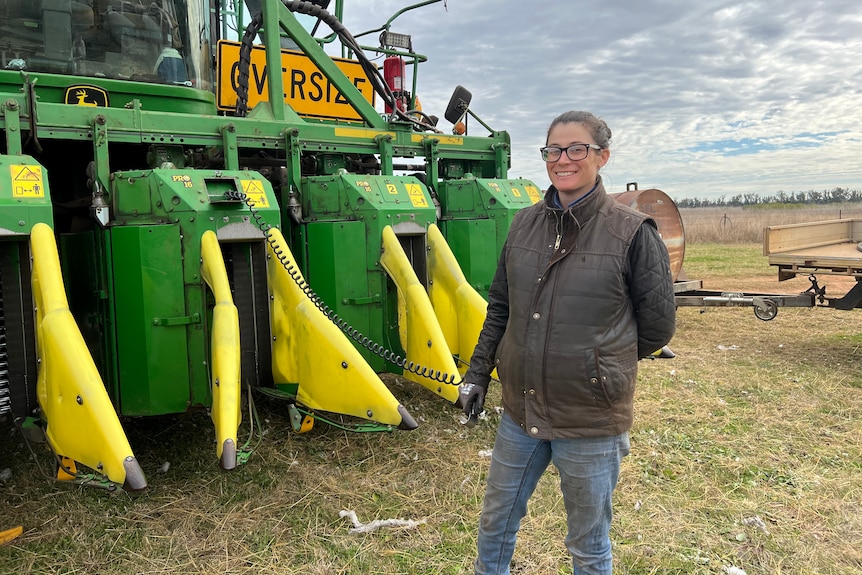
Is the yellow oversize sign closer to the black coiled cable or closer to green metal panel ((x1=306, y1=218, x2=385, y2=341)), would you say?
green metal panel ((x1=306, y1=218, x2=385, y2=341))

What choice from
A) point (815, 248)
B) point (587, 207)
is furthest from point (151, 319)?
point (815, 248)

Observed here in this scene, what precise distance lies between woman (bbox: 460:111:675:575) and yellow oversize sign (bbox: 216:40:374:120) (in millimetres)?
3520

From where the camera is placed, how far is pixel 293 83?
5.50 metres

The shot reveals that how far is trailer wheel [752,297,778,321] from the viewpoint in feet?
22.4

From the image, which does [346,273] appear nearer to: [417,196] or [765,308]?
[417,196]

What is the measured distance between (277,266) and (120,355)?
891 millimetres

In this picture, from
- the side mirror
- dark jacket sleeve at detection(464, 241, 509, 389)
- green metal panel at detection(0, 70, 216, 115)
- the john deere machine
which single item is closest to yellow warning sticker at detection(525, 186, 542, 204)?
the john deere machine

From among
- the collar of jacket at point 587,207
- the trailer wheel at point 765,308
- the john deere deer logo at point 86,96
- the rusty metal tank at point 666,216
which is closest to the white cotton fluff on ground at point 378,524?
the collar of jacket at point 587,207

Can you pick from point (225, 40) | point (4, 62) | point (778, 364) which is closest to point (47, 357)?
point (4, 62)

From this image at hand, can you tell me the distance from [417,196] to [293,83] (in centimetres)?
181

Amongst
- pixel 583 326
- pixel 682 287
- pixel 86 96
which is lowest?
pixel 682 287

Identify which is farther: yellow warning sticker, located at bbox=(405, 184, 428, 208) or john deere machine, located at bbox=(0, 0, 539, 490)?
yellow warning sticker, located at bbox=(405, 184, 428, 208)

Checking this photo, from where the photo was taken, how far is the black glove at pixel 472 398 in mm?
2574

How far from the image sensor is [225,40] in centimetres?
522
